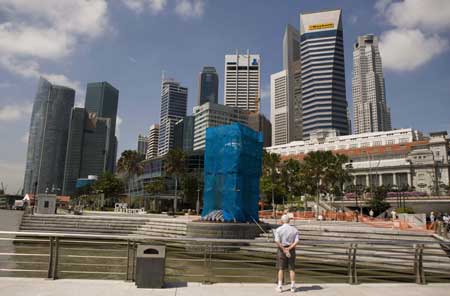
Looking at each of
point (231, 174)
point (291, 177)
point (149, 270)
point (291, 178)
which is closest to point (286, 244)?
point (149, 270)

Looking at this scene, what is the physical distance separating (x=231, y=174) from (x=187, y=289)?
1725cm

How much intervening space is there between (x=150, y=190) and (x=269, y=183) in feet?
82.2

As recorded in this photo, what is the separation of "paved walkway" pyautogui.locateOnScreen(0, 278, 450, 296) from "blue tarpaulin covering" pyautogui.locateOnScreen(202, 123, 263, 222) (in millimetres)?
15972

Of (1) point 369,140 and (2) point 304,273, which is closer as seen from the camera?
(2) point 304,273

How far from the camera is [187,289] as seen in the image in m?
7.42

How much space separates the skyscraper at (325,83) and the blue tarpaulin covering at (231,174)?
165 meters

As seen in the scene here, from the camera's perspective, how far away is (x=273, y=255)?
19859 millimetres

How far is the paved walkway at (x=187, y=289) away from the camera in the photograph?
689cm

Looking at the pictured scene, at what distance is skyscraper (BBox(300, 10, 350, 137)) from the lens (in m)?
183

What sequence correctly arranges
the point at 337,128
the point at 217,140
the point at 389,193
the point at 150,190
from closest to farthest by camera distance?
the point at 217,140 → the point at 150,190 → the point at 389,193 → the point at 337,128

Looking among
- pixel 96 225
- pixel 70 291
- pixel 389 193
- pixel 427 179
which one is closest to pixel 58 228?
pixel 96 225

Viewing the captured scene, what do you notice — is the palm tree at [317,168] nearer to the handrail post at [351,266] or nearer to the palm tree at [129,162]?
the palm tree at [129,162]

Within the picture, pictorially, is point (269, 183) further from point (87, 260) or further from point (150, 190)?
point (87, 260)

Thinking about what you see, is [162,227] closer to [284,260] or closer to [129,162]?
[284,260]
